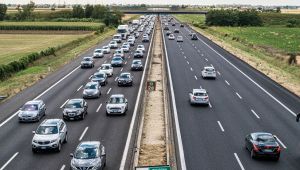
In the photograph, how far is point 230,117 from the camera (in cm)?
3434

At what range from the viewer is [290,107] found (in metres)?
38.4

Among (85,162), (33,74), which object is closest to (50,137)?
(85,162)

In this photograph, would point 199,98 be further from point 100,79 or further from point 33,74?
point 33,74

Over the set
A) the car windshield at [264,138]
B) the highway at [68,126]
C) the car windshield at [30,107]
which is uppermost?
the car windshield at [264,138]

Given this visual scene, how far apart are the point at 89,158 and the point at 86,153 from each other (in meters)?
0.42

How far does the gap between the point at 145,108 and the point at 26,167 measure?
559 inches


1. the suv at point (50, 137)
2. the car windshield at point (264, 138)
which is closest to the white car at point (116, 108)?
the suv at point (50, 137)

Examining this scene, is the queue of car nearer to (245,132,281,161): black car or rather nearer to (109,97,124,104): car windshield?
(109,97,124,104): car windshield

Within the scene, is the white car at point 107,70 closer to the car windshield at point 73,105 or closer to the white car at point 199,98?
the white car at point 199,98

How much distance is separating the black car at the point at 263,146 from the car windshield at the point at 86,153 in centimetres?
835

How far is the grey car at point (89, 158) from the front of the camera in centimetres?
2178

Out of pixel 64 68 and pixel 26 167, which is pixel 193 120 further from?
pixel 64 68

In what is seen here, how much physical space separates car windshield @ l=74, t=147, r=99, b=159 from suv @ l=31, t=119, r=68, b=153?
11.7 feet

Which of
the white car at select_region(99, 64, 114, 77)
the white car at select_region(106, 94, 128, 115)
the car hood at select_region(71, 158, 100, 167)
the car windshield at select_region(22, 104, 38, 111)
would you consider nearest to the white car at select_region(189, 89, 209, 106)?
the white car at select_region(106, 94, 128, 115)
